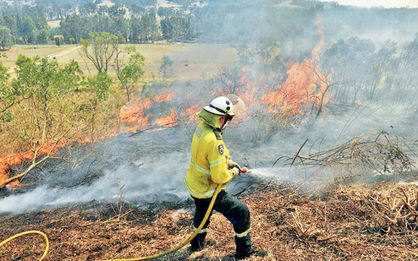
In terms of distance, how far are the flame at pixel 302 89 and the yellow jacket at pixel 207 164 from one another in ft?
42.7

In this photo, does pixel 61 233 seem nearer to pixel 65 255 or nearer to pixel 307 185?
pixel 65 255

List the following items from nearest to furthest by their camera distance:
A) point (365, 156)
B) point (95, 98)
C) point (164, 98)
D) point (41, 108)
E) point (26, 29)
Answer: point (365, 156) < point (41, 108) < point (95, 98) < point (164, 98) < point (26, 29)

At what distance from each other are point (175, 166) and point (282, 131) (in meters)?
5.93

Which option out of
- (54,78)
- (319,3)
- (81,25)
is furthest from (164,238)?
(81,25)

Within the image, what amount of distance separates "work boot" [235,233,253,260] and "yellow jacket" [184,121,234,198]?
81 centimetres

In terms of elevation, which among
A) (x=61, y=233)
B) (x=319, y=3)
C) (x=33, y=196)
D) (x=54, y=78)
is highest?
(x=319, y=3)

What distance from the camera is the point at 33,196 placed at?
22.8 ft

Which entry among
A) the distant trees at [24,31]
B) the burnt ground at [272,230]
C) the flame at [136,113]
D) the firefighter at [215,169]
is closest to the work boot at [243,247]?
the firefighter at [215,169]

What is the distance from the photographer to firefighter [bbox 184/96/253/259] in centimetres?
319

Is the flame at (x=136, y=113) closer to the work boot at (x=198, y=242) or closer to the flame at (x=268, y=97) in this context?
the flame at (x=268, y=97)

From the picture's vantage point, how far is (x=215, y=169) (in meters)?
3.18

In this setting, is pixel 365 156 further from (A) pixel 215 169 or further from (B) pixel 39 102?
(B) pixel 39 102

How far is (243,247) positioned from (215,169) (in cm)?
130

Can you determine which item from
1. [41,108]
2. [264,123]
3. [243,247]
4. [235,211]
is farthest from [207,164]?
[41,108]
